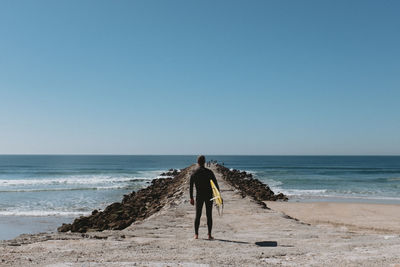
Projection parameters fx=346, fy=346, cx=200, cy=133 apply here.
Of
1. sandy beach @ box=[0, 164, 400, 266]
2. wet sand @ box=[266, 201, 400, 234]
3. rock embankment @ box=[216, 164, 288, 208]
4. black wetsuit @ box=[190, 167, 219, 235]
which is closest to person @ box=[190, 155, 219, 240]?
black wetsuit @ box=[190, 167, 219, 235]

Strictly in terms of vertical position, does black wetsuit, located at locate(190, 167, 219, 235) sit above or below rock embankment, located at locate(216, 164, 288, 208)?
above

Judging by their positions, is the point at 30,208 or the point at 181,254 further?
the point at 30,208

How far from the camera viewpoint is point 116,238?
19.0 feet

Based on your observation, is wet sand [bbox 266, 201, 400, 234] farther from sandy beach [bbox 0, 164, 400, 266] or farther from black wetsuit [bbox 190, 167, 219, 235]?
black wetsuit [bbox 190, 167, 219, 235]

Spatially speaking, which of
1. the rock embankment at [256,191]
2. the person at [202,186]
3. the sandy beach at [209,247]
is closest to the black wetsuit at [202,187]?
the person at [202,186]

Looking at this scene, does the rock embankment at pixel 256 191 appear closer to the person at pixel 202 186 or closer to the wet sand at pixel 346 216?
the wet sand at pixel 346 216

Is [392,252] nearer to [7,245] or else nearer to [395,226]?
[7,245]

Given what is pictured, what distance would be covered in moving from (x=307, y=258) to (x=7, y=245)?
13.8ft

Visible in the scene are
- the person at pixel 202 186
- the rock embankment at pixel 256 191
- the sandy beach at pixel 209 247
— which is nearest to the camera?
the sandy beach at pixel 209 247

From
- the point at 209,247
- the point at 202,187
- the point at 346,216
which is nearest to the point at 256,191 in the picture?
the point at 346,216

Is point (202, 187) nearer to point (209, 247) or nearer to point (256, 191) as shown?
point (209, 247)

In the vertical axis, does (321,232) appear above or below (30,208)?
above

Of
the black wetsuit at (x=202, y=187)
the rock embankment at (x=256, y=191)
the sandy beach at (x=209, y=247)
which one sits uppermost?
the black wetsuit at (x=202, y=187)

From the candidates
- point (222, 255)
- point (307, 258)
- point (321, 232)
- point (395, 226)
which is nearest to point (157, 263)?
point (222, 255)
